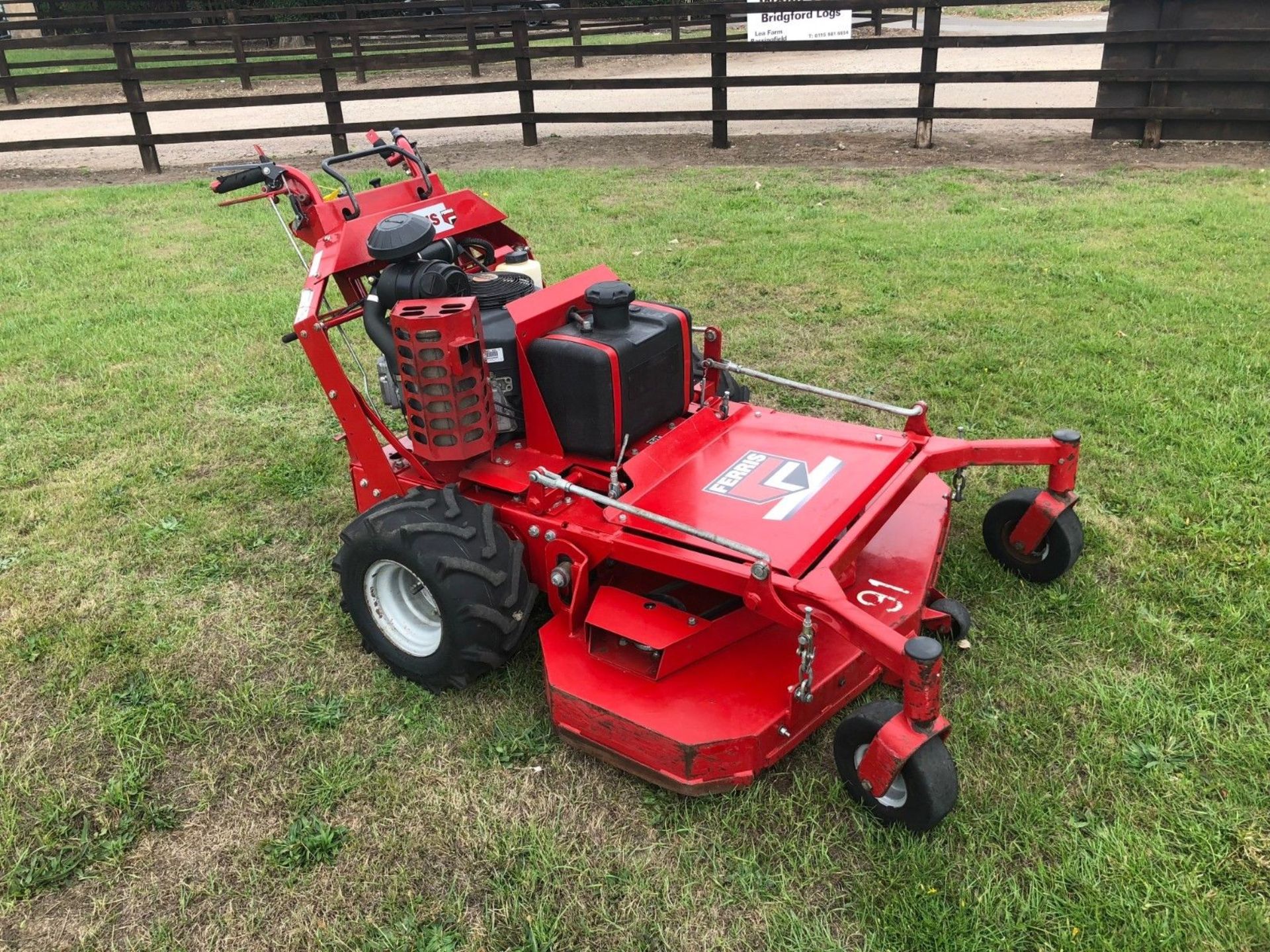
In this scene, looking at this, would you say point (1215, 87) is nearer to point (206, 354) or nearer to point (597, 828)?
point (206, 354)

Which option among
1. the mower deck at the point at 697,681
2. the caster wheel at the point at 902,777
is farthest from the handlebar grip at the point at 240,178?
the caster wheel at the point at 902,777

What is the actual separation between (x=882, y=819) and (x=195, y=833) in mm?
2015

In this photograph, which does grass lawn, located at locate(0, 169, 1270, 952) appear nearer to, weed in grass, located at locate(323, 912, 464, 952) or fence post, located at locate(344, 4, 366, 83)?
weed in grass, located at locate(323, 912, 464, 952)

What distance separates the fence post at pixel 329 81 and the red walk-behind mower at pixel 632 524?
8.45 metres

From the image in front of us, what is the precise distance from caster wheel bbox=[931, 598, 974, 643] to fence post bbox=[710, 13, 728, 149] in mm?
8892

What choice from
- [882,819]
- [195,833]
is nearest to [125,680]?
[195,833]

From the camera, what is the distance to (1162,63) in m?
9.91

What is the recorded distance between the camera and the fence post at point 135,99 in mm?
11227

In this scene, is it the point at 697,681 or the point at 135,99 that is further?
the point at 135,99

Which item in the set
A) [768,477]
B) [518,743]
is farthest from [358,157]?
[518,743]

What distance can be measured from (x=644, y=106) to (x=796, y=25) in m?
4.21

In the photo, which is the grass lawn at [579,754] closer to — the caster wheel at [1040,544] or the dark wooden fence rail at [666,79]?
the caster wheel at [1040,544]

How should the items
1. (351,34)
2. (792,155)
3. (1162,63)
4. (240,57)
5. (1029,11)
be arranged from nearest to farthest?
(1162,63), (792,155), (240,57), (351,34), (1029,11)

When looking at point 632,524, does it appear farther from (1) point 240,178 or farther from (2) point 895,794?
(1) point 240,178
